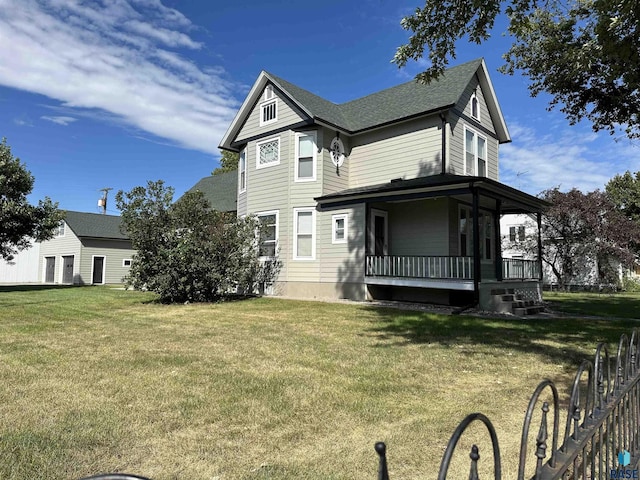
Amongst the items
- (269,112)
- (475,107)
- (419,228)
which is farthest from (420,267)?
(269,112)

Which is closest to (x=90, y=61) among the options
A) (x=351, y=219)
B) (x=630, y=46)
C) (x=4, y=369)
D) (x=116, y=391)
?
(x=351, y=219)

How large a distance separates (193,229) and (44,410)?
401 inches

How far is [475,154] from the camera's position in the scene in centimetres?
1625

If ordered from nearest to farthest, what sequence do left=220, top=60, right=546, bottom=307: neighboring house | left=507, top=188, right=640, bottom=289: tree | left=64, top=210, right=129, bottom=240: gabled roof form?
1. left=220, top=60, right=546, bottom=307: neighboring house
2. left=507, top=188, right=640, bottom=289: tree
3. left=64, top=210, right=129, bottom=240: gabled roof

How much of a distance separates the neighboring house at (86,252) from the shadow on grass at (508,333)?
85.4ft

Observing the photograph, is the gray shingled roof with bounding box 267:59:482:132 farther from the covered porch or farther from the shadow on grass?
the shadow on grass

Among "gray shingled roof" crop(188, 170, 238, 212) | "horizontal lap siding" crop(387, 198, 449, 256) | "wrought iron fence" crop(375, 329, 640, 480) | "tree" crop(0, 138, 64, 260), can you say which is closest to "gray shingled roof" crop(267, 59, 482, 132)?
"horizontal lap siding" crop(387, 198, 449, 256)

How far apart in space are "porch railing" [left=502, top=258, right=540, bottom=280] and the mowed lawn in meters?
5.35

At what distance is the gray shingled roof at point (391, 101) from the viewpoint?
15.2m

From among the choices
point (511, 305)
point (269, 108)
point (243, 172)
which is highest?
point (269, 108)

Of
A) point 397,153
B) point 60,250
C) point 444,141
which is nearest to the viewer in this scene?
point 444,141

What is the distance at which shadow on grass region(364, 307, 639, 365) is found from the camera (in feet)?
22.9

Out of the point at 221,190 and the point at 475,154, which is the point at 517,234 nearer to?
the point at 475,154

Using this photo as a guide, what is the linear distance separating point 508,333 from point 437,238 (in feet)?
21.3
